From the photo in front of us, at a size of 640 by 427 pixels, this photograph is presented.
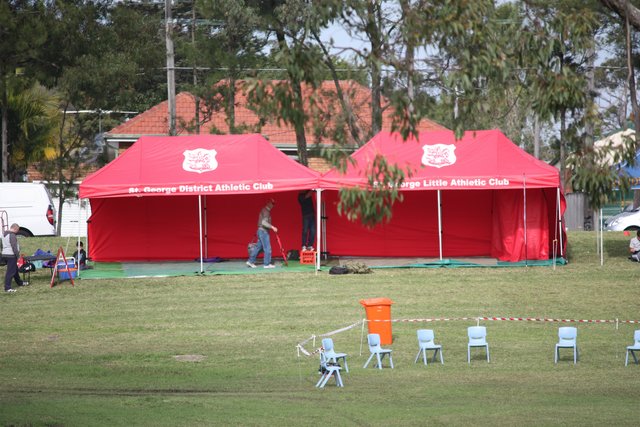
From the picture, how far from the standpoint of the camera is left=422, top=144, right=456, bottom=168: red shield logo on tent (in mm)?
24594

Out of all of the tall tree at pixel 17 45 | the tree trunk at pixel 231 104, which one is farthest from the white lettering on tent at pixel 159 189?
the tall tree at pixel 17 45

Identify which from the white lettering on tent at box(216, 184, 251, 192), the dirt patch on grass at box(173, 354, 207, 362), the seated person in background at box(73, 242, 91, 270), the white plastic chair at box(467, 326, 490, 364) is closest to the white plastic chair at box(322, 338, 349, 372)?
the white plastic chair at box(467, 326, 490, 364)

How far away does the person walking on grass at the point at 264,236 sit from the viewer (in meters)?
24.7

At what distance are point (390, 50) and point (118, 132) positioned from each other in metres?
34.5

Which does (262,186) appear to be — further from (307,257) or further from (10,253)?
(10,253)

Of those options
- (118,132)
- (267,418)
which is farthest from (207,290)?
(118,132)

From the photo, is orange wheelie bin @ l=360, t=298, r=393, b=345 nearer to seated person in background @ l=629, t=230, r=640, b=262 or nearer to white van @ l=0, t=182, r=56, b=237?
seated person in background @ l=629, t=230, r=640, b=262

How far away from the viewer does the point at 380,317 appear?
16.5 meters

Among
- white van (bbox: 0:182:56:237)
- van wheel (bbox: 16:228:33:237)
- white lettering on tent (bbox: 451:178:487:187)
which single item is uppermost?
white lettering on tent (bbox: 451:178:487:187)

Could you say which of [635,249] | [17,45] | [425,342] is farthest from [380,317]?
[17,45]

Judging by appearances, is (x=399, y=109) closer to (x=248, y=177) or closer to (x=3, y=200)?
(x=248, y=177)

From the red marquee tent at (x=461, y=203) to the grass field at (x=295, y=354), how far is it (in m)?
1.43

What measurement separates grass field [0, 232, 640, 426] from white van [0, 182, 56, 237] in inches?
211

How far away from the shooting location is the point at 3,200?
97.9 ft
